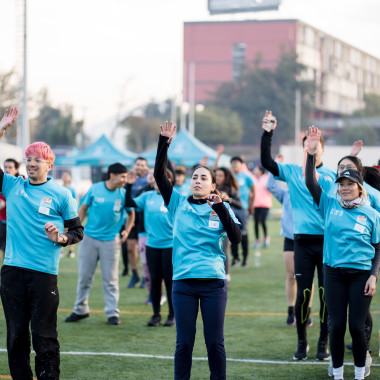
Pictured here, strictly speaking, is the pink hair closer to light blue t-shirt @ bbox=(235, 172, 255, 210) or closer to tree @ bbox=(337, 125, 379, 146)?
light blue t-shirt @ bbox=(235, 172, 255, 210)

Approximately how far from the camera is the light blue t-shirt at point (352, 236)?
22.2 ft

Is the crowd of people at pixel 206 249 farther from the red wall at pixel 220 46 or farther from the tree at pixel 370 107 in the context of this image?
the tree at pixel 370 107

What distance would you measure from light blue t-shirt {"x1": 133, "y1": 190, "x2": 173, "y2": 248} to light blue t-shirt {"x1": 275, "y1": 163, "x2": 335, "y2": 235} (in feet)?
7.62

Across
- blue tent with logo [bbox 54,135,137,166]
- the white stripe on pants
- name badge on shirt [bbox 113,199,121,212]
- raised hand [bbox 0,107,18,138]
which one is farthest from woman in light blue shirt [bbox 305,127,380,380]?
blue tent with logo [bbox 54,135,137,166]

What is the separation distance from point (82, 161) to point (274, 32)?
71828 mm

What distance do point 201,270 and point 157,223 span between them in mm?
3953

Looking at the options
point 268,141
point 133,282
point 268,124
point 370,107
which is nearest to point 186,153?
point 133,282

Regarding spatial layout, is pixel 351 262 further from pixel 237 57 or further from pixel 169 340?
pixel 237 57

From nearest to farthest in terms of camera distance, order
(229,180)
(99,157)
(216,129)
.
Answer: (229,180)
(99,157)
(216,129)

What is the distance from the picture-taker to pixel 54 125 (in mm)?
70125

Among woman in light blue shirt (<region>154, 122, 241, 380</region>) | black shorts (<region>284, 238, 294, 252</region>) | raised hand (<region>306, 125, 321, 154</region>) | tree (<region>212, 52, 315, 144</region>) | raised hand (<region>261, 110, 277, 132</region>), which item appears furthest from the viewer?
tree (<region>212, 52, 315, 144</region>)

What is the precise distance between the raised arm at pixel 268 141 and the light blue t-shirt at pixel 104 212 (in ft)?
9.46

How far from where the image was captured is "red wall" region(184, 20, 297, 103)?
100000 millimetres

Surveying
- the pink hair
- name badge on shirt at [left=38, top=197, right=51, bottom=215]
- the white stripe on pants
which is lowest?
the white stripe on pants
